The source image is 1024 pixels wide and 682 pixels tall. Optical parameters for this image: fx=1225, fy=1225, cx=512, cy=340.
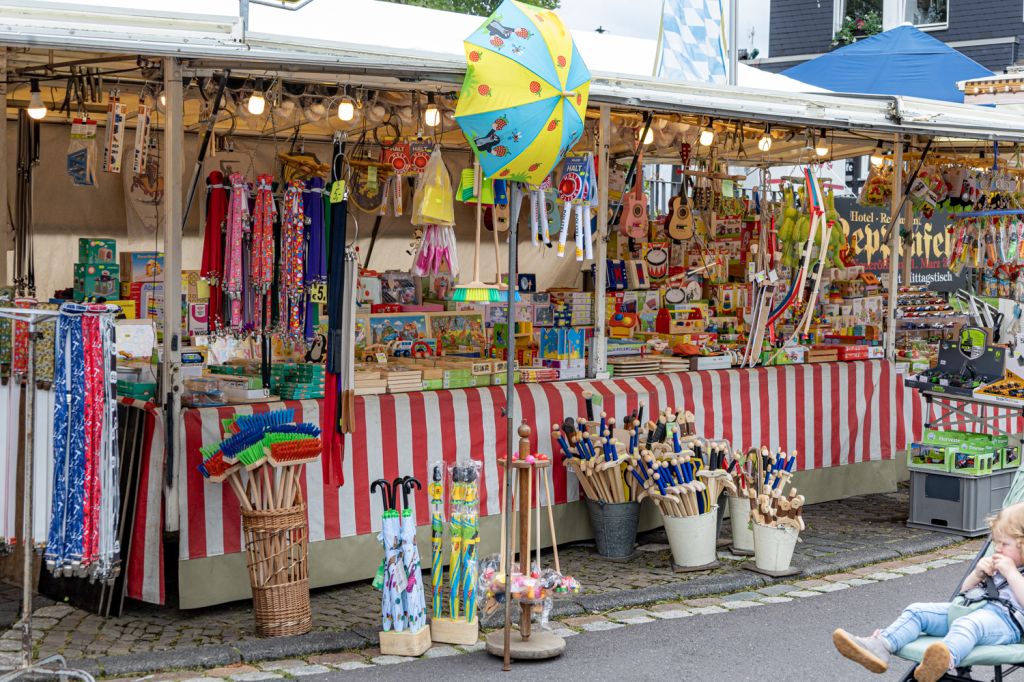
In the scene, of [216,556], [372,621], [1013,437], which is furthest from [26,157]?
[1013,437]

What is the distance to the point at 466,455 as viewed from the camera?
7.74 metres

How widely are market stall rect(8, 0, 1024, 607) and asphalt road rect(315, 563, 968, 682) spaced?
151cm

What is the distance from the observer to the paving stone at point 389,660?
19.5 feet

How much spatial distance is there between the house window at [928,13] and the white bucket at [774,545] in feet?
53.2

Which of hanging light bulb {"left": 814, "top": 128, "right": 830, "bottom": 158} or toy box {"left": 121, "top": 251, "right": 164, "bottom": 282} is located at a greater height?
hanging light bulb {"left": 814, "top": 128, "right": 830, "bottom": 158}

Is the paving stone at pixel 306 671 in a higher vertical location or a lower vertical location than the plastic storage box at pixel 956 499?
lower

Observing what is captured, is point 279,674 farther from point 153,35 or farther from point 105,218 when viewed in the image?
point 105,218

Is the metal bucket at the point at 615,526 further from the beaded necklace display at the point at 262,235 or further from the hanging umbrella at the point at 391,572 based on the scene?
the beaded necklace display at the point at 262,235

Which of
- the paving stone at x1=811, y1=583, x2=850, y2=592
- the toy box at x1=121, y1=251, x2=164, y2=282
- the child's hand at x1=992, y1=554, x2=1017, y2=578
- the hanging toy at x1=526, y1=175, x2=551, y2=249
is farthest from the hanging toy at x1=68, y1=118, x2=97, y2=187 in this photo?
the child's hand at x1=992, y1=554, x2=1017, y2=578

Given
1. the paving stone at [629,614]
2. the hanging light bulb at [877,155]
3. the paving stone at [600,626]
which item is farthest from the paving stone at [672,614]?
the hanging light bulb at [877,155]

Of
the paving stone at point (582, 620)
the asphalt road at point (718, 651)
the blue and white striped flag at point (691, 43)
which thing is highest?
the blue and white striped flag at point (691, 43)

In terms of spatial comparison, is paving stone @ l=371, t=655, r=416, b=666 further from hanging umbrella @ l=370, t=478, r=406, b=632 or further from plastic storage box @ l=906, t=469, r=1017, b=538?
plastic storage box @ l=906, t=469, r=1017, b=538

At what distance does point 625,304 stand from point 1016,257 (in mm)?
3538

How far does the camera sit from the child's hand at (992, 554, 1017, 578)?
4.78 meters
